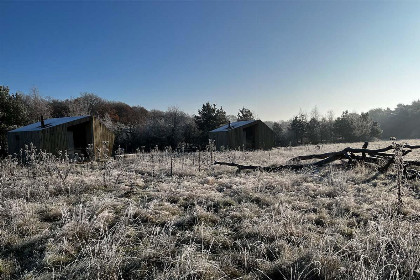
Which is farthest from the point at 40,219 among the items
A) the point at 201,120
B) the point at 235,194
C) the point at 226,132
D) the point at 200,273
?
the point at 201,120

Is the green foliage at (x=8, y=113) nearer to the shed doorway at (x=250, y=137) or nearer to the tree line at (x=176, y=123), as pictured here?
the tree line at (x=176, y=123)

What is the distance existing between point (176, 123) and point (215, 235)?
120ft

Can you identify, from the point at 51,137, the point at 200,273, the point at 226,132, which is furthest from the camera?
the point at 226,132

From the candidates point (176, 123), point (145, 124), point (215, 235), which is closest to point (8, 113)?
point (145, 124)

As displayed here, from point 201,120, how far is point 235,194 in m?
33.3

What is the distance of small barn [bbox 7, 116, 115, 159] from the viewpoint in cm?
1792

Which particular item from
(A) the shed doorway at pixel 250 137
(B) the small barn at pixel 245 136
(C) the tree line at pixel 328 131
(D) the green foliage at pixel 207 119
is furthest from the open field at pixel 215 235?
(C) the tree line at pixel 328 131

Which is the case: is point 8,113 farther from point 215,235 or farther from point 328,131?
point 328,131

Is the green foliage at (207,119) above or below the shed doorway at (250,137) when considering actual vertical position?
above

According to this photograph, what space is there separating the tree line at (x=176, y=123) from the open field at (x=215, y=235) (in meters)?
26.5

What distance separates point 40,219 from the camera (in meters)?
4.64

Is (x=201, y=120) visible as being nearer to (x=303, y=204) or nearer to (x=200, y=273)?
(x=303, y=204)

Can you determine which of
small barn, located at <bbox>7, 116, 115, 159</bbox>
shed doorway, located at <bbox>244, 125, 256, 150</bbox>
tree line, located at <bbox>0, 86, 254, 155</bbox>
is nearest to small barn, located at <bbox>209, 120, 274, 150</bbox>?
shed doorway, located at <bbox>244, 125, 256, 150</bbox>

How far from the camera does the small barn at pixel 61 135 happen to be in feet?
58.8
